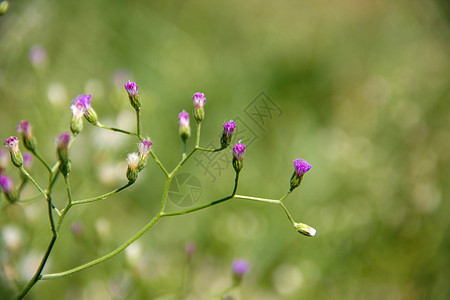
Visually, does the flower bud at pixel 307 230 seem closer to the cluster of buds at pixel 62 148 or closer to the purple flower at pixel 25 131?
the cluster of buds at pixel 62 148

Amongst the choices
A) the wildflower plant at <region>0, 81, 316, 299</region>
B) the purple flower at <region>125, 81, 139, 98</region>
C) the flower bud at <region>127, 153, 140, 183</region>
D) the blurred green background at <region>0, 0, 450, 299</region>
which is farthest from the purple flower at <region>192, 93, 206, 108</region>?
the blurred green background at <region>0, 0, 450, 299</region>

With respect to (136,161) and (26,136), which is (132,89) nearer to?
(136,161)

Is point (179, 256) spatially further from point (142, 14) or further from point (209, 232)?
point (142, 14)

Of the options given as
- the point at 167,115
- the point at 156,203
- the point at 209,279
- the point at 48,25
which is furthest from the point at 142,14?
the point at 209,279

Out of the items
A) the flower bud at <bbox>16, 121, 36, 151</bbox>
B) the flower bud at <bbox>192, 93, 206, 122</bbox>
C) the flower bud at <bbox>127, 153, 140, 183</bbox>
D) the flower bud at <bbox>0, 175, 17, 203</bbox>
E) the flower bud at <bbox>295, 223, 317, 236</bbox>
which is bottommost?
the flower bud at <bbox>0, 175, 17, 203</bbox>

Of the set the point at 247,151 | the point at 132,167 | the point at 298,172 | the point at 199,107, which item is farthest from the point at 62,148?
the point at 247,151

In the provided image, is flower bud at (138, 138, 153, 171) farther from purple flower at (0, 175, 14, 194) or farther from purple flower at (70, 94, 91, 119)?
→ purple flower at (0, 175, 14, 194)
